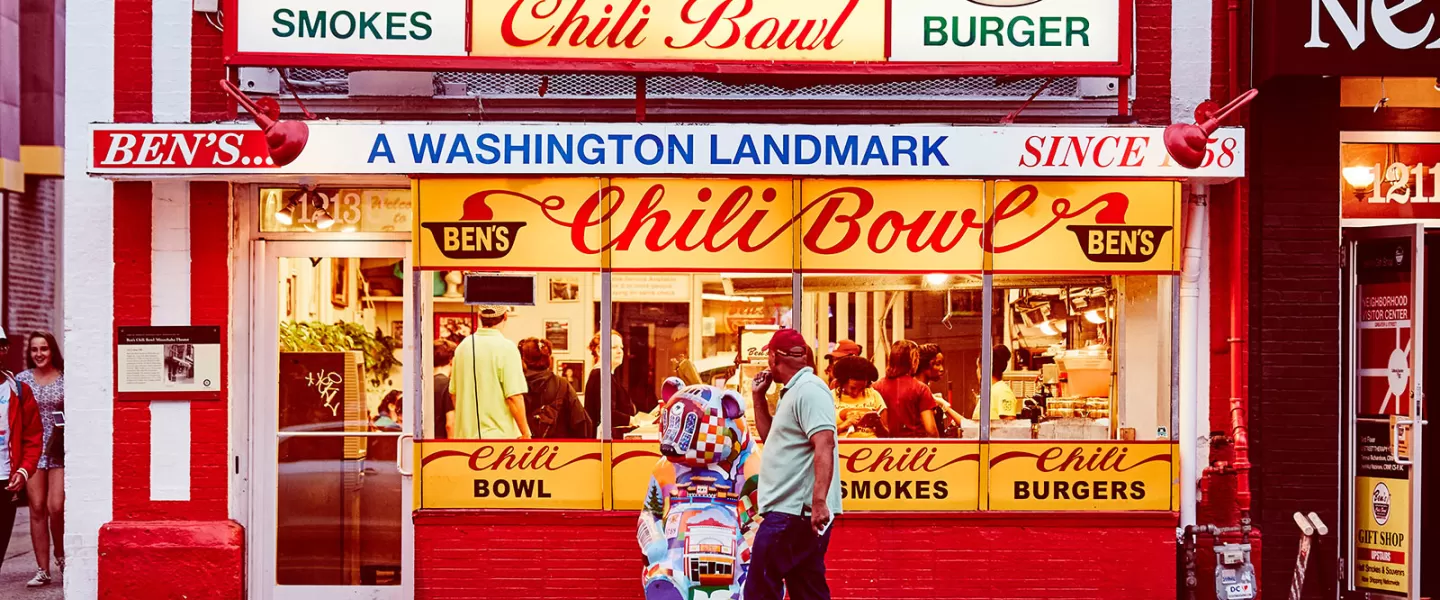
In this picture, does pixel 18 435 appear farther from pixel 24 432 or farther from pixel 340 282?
pixel 340 282

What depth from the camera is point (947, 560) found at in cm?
952

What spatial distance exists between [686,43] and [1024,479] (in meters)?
3.52

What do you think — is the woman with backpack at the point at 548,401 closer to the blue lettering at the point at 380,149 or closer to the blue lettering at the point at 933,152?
the blue lettering at the point at 380,149

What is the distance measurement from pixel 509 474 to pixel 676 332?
1413 mm

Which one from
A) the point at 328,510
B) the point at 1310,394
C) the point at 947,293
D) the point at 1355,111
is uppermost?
the point at 1355,111

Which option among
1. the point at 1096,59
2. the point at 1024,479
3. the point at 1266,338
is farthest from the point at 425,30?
the point at 1266,338

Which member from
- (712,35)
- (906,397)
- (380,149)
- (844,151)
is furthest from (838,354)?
(380,149)

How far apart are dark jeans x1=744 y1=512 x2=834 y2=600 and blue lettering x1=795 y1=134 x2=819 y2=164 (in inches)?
98.0

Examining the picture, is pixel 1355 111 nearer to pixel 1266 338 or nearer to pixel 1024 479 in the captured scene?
pixel 1266 338

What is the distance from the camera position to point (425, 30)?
29.1ft

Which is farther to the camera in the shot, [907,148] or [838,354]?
[838,354]

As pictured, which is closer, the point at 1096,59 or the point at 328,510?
the point at 1096,59

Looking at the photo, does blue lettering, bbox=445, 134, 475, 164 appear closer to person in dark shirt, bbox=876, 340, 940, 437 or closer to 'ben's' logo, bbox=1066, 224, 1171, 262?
person in dark shirt, bbox=876, 340, 940, 437

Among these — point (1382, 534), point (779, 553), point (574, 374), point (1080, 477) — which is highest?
point (574, 374)
